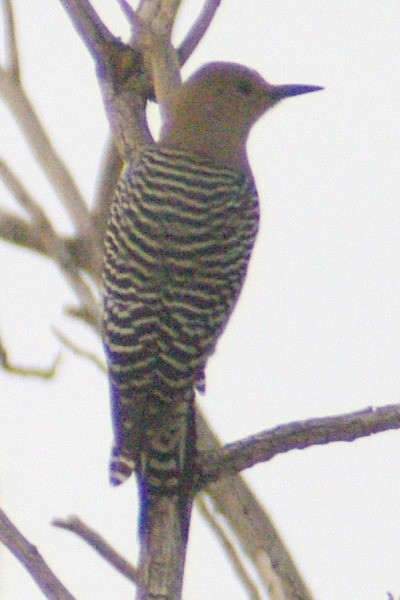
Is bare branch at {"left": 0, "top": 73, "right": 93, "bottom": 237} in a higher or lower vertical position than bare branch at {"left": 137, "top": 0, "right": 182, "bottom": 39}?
lower

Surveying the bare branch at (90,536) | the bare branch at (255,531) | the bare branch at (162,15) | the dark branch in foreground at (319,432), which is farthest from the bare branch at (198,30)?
the bare branch at (90,536)

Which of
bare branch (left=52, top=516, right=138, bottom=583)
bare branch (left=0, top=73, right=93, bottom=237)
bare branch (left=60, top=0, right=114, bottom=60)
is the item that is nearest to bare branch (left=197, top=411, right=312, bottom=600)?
bare branch (left=52, top=516, right=138, bottom=583)

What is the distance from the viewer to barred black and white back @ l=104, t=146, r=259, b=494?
521 centimetres

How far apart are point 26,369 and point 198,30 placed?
2300 mm

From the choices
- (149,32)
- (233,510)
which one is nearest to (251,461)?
(233,510)

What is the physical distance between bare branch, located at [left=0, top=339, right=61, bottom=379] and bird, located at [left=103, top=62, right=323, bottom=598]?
0.97 feet

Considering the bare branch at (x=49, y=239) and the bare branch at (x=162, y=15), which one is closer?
the bare branch at (x=49, y=239)

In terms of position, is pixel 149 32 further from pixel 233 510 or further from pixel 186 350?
pixel 233 510

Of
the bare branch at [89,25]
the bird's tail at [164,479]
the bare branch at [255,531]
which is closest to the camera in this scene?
the bare branch at [255,531]

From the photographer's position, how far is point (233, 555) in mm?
4457

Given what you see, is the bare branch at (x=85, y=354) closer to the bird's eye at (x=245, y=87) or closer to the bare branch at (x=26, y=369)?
the bare branch at (x=26, y=369)

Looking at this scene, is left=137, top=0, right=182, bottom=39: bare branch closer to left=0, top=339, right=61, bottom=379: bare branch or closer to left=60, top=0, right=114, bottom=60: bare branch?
left=60, top=0, right=114, bottom=60: bare branch

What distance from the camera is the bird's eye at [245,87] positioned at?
6.79 metres

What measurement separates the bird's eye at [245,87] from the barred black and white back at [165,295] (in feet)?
2.50
